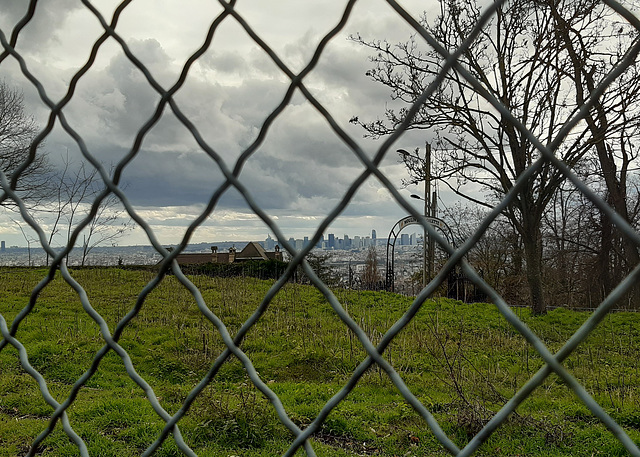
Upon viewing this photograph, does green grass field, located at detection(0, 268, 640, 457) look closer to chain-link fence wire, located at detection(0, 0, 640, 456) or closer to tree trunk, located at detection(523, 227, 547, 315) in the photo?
tree trunk, located at detection(523, 227, 547, 315)

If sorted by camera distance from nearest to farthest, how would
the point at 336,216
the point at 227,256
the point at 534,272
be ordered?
the point at 336,216
the point at 534,272
the point at 227,256

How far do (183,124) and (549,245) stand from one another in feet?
38.9

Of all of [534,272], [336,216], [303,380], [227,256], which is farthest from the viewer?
[227,256]

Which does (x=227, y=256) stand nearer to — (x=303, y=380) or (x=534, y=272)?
(x=534, y=272)

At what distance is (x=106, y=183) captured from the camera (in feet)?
2.85

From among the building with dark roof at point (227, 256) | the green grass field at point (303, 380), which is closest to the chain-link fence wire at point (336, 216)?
the green grass field at point (303, 380)

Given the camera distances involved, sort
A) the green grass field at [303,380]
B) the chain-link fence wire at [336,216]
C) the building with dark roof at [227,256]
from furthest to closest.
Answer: the building with dark roof at [227,256] → the green grass field at [303,380] → the chain-link fence wire at [336,216]

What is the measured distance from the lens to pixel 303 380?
5.15 meters

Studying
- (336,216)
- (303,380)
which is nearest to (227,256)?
(303,380)

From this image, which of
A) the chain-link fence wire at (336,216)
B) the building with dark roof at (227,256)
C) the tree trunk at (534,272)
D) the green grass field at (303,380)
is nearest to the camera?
the chain-link fence wire at (336,216)

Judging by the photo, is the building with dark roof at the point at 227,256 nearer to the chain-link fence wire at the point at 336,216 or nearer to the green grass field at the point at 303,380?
the green grass field at the point at 303,380

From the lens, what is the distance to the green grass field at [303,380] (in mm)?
3393

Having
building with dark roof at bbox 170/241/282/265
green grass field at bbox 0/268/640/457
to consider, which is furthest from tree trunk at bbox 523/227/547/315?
building with dark roof at bbox 170/241/282/265

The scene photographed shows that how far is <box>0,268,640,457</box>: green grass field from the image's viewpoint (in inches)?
134
